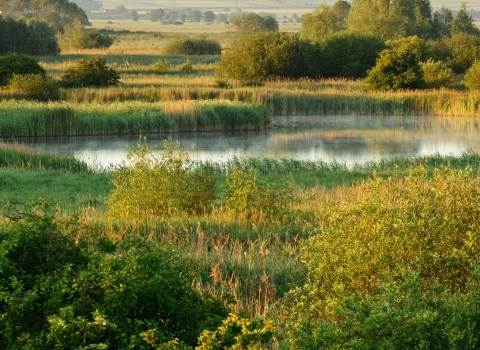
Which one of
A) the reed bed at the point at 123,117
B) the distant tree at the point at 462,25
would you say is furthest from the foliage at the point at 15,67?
the distant tree at the point at 462,25

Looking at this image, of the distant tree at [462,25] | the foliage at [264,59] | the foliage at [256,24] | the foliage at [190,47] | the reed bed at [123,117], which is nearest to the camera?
the reed bed at [123,117]

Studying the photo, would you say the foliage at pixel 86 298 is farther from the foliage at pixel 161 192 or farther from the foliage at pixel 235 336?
the foliage at pixel 161 192

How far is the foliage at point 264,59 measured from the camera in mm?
43969

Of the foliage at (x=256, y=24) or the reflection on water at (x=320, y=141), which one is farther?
the foliage at (x=256, y=24)

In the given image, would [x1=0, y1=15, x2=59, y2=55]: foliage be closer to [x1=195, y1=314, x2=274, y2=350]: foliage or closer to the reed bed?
the reed bed

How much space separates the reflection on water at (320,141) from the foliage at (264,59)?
10.8m

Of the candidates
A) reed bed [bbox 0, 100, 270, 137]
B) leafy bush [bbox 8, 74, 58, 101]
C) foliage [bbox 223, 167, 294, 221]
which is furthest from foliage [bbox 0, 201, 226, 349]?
leafy bush [bbox 8, 74, 58, 101]

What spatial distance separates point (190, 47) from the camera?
2790 inches

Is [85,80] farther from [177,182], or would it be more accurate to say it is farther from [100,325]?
[100,325]

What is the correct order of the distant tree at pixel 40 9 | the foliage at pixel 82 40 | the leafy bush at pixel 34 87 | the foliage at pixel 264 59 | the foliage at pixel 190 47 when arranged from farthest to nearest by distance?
1. the distant tree at pixel 40 9
2. the foliage at pixel 82 40
3. the foliage at pixel 190 47
4. the foliage at pixel 264 59
5. the leafy bush at pixel 34 87

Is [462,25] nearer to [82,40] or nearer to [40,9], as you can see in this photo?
[82,40]

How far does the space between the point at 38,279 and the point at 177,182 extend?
7602 mm

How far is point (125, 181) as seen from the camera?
1260 centimetres

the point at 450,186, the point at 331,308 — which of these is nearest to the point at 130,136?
the point at 450,186
